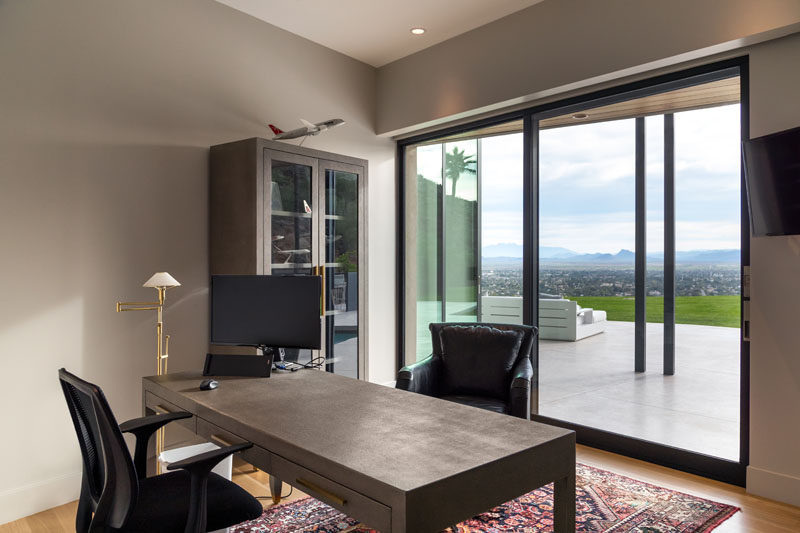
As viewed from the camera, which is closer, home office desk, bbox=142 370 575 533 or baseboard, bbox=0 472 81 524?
home office desk, bbox=142 370 575 533

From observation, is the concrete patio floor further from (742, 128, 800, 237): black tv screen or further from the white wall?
the white wall

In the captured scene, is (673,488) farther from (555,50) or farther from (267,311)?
(555,50)

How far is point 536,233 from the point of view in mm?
3975

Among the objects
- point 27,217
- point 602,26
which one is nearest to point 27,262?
point 27,217

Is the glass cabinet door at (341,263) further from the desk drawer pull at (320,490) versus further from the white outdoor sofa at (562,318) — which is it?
the desk drawer pull at (320,490)

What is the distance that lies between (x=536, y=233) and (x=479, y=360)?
119 centimetres

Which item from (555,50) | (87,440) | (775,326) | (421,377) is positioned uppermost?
(555,50)

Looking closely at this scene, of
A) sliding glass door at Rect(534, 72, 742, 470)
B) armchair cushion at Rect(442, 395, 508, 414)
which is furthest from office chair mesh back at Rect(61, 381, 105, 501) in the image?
sliding glass door at Rect(534, 72, 742, 470)

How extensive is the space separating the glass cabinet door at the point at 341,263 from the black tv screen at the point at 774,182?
8.11 feet

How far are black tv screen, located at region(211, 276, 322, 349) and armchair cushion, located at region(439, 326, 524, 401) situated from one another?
110 centimetres

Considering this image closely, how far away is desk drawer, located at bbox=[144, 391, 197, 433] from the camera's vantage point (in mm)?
2062

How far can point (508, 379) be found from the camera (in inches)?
126

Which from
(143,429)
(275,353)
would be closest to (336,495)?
(143,429)

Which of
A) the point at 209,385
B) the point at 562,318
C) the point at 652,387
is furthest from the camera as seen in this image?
the point at 562,318
